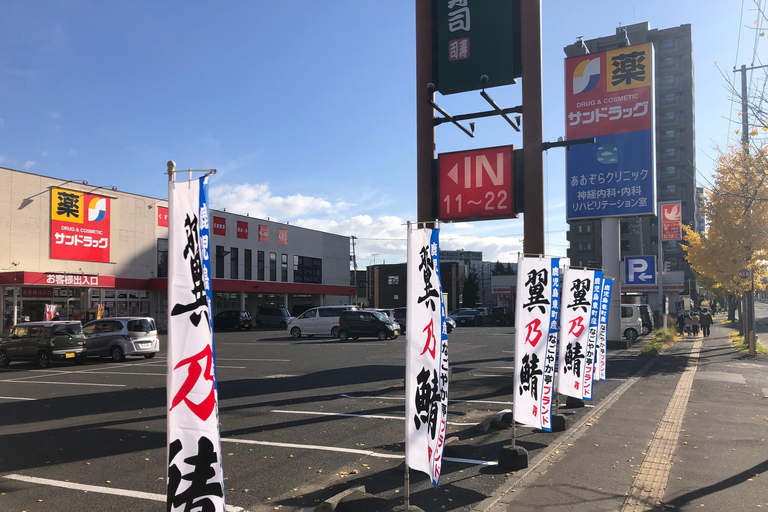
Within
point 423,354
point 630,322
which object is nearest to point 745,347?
point 630,322

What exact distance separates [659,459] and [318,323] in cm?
2502

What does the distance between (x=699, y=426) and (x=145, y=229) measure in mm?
34798

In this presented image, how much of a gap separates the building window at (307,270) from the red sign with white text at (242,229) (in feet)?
21.3

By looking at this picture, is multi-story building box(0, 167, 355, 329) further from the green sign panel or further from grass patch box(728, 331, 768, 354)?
grass patch box(728, 331, 768, 354)

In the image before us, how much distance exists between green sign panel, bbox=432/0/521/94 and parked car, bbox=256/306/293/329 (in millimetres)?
33567

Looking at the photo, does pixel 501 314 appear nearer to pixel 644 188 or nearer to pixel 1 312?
pixel 644 188

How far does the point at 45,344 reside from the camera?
18.4 metres

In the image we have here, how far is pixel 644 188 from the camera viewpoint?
19250 mm

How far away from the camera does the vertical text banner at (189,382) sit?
3.87 meters

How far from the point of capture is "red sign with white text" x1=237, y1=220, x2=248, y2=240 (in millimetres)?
44562

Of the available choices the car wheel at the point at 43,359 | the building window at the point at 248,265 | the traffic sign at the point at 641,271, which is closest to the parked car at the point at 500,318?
the traffic sign at the point at 641,271

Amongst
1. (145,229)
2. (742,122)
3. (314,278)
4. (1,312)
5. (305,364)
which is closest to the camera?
(742,122)

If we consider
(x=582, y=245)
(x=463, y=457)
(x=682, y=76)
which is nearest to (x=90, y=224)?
(x=463, y=457)

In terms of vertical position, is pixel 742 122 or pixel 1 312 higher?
pixel 742 122
